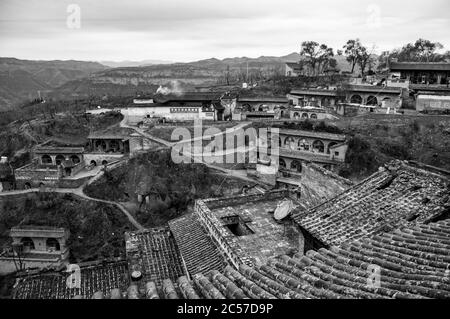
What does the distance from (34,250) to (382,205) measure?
3035 cm

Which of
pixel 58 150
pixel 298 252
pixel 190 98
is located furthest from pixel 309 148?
pixel 58 150

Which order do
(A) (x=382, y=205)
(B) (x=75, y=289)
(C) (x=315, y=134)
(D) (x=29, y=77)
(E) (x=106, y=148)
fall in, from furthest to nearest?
1. (D) (x=29, y=77)
2. (E) (x=106, y=148)
3. (C) (x=315, y=134)
4. (B) (x=75, y=289)
5. (A) (x=382, y=205)

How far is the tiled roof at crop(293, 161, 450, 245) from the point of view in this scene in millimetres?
9672

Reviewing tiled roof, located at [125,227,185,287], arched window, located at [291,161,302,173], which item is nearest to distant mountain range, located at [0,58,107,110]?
arched window, located at [291,161,302,173]

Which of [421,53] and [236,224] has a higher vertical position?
[421,53]

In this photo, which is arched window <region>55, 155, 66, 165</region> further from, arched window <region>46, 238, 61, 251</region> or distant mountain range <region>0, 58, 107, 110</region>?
distant mountain range <region>0, 58, 107, 110</region>

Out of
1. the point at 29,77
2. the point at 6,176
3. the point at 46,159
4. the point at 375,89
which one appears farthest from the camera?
the point at 29,77

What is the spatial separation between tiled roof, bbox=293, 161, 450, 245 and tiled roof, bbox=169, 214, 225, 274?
164 inches

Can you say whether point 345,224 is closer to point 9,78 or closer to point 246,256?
point 246,256

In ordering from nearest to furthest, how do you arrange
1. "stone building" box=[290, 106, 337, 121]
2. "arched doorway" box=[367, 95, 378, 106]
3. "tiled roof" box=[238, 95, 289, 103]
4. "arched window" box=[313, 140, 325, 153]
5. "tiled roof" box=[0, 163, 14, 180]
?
"arched window" box=[313, 140, 325, 153], "tiled roof" box=[0, 163, 14, 180], "stone building" box=[290, 106, 337, 121], "arched doorway" box=[367, 95, 378, 106], "tiled roof" box=[238, 95, 289, 103]

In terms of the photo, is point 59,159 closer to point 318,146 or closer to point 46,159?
point 46,159

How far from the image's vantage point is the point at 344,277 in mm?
6094

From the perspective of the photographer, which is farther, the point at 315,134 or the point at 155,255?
the point at 315,134

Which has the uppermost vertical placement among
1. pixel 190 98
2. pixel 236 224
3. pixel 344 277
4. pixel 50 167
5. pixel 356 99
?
pixel 190 98
